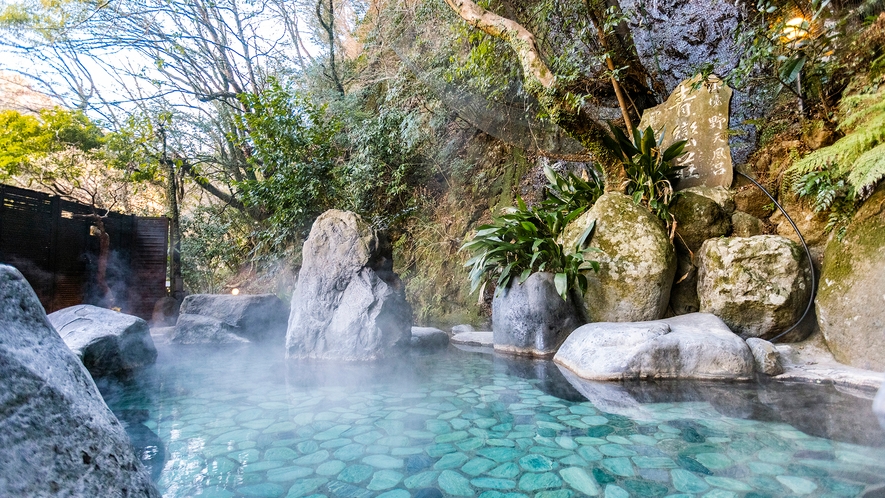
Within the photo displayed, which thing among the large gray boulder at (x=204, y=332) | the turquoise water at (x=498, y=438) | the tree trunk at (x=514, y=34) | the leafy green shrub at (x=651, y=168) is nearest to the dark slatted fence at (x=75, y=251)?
the large gray boulder at (x=204, y=332)

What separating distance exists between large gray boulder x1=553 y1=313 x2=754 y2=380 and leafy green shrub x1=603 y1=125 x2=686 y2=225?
1524 mm

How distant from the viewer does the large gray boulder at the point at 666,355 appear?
297 cm

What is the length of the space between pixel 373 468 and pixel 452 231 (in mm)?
5783

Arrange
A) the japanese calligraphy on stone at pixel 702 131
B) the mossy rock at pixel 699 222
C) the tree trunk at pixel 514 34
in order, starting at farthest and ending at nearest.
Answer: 1. the tree trunk at pixel 514 34
2. the japanese calligraphy on stone at pixel 702 131
3. the mossy rock at pixel 699 222

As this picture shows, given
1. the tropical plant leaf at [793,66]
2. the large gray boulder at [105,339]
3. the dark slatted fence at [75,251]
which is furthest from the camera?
the dark slatted fence at [75,251]

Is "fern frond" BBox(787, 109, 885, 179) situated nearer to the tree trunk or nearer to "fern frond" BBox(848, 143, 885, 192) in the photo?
"fern frond" BBox(848, 143, 885, 192)

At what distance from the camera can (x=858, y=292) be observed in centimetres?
301

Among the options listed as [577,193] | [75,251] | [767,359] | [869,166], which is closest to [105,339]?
[75,251]

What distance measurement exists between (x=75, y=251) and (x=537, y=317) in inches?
255

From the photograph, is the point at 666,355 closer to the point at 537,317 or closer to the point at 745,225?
the point at 537,317

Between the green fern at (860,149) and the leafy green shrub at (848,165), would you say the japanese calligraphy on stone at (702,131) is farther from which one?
the green fern at (860,149)

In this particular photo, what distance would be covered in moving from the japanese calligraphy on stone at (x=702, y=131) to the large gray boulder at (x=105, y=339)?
18.2 feet

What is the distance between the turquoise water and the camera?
5.13ft

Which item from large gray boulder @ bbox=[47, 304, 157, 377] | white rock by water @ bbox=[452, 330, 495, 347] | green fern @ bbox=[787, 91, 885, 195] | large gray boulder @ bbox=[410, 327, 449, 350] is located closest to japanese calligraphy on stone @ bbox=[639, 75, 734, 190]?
green fern @ bbox=[787, 91, 885, 195]
